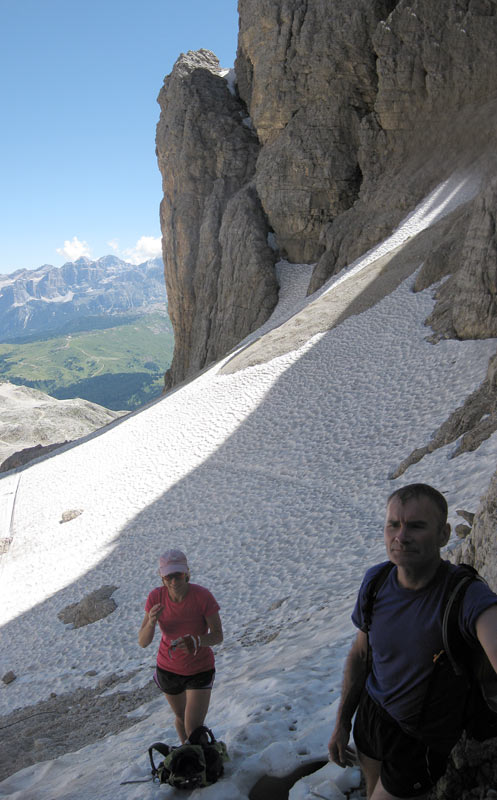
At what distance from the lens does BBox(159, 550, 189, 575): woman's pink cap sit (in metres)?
4.37

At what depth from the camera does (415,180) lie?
3198 centimetres

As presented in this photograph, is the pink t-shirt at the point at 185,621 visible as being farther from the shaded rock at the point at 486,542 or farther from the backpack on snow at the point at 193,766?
the shaded rock at the point at 486,542

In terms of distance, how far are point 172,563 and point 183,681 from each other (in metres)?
1.02

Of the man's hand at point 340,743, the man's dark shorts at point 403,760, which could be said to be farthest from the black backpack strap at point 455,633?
the man's hand at point 340,743

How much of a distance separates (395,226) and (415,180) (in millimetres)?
2867

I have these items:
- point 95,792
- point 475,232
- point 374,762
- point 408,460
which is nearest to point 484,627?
point 374,762

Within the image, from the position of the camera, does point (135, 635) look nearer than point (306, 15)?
Yes

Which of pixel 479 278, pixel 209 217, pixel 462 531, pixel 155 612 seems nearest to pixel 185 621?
pixel 155 612

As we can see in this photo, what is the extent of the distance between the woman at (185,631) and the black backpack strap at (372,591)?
6.20 feet

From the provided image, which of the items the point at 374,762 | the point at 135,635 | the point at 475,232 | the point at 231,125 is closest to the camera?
the point at 374,762

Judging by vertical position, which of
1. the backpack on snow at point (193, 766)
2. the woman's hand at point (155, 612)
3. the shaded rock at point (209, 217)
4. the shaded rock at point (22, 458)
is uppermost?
the shaded rock at point (209, 217)

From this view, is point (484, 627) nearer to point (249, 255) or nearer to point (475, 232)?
point (475, 232)

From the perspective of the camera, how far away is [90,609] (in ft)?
41.0

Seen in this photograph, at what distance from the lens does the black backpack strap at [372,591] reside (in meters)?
2.77
